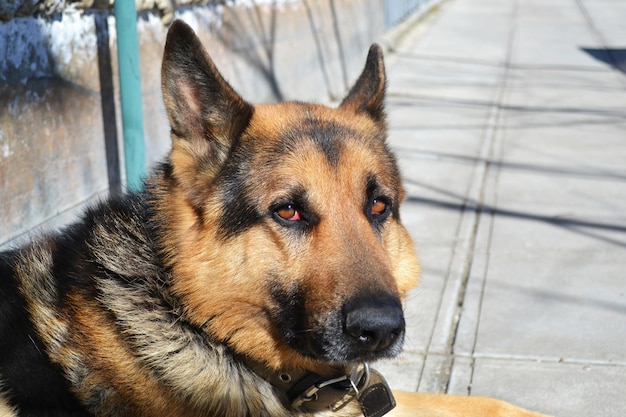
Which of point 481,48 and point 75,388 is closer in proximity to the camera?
point 75,388

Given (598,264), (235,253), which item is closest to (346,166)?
(235,253)

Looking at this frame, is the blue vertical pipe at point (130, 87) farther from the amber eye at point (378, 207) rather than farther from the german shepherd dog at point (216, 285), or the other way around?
the amber eye at point (378, 207)

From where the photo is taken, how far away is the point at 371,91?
372 cm

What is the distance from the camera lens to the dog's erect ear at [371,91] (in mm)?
3664

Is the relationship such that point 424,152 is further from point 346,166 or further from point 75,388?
point 75,388

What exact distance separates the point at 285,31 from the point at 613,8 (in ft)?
66.5

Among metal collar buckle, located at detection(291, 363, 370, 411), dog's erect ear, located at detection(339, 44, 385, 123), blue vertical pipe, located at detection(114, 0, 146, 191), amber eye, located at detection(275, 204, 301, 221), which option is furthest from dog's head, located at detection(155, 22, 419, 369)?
blue vertical pipe, located at detection(114, 0, 146, 191)

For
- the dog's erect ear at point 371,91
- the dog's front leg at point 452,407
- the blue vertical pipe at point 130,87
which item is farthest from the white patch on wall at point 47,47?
the dog's front leg at point 452,407

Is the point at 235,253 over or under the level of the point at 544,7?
over

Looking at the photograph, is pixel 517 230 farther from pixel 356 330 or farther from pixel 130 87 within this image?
pixel 356 330

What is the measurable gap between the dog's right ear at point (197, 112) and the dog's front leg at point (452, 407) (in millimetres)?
1394

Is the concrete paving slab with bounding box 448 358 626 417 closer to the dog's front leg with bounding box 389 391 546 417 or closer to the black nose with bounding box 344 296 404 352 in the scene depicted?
the dog's front leg with bounding box 389 391 546 417

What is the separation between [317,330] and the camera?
286cm

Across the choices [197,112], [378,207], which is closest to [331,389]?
[378,207]
